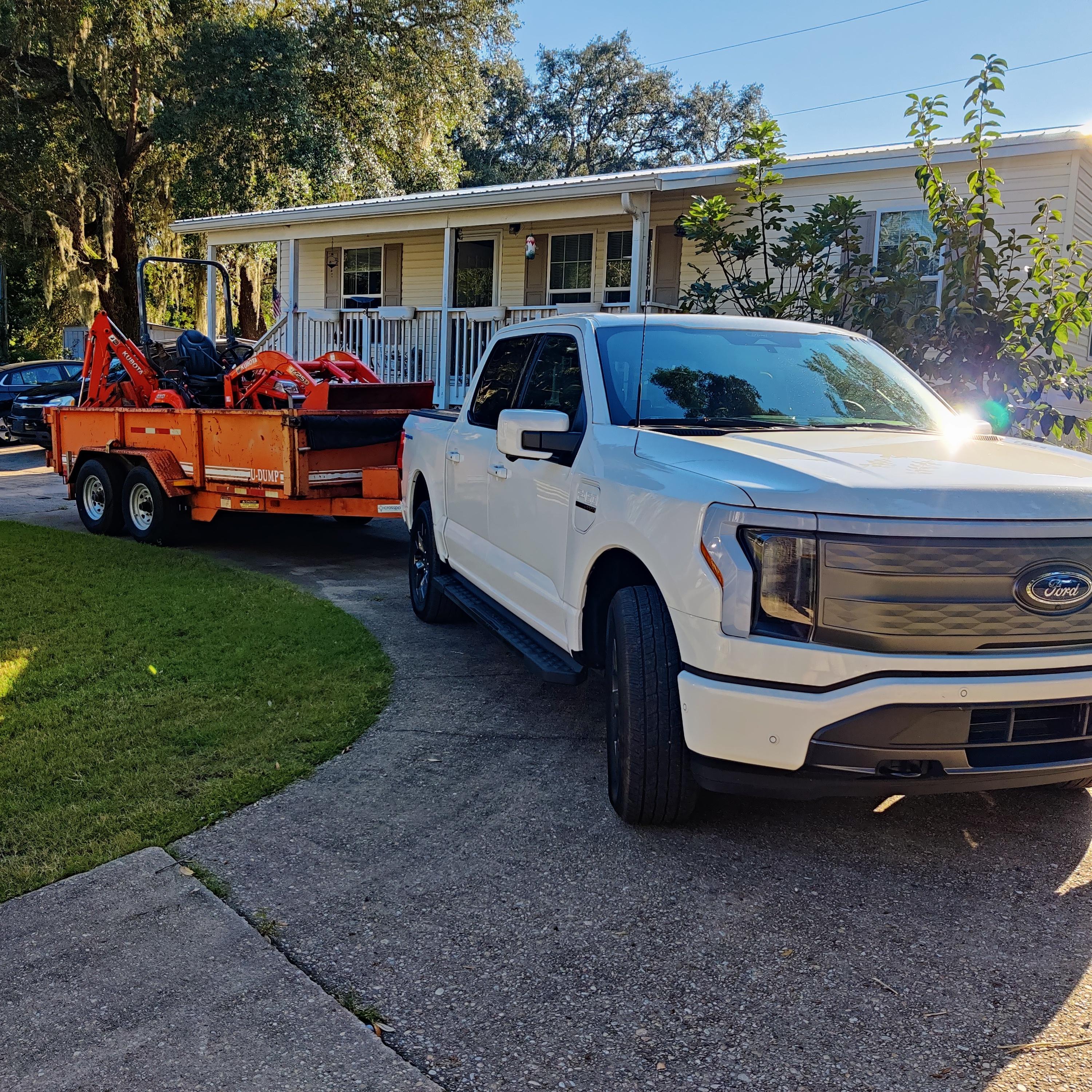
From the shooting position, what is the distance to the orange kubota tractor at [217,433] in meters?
9.57

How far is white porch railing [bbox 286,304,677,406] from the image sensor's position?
624 inches

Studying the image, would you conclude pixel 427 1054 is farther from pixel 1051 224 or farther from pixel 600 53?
pixel 600 53

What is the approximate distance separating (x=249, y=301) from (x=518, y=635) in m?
27.5

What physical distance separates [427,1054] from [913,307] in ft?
27.2

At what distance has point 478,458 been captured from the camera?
5.95m

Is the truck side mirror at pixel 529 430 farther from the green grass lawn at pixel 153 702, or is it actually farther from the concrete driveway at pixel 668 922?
the green grass lawn at pixel 153 702

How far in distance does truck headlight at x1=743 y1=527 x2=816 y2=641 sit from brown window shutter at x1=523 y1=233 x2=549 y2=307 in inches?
596

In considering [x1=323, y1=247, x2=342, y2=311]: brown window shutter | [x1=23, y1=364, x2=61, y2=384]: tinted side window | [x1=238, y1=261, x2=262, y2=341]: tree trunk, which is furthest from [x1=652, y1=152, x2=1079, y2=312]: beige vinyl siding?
[x1=238, y1=261, x2=262, y2=341]: tree trunk

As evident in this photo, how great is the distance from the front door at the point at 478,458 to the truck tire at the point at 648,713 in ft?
6.19

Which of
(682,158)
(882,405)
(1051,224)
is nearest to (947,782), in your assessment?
(882,405)

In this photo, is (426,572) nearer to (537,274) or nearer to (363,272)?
(537,274)

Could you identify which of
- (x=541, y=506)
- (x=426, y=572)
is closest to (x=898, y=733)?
(x=541, y=506)

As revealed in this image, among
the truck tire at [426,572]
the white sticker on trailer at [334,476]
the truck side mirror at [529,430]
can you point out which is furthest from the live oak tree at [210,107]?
the truck side mirror at [529,430]

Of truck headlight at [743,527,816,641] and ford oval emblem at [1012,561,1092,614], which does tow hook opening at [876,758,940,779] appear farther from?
ford oval emblem at [1012,561,1092,614]
